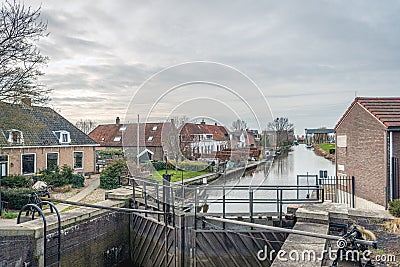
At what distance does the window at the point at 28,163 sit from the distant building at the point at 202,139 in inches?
723

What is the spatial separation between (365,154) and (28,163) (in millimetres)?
19419

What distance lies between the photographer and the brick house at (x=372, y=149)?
441 inches

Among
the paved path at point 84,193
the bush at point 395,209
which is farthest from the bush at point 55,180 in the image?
the bush at point 395,209

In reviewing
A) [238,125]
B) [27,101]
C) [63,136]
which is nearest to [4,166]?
[63,136]

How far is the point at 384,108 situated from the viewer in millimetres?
12461

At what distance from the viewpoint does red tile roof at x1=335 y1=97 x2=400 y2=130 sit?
1140 cm

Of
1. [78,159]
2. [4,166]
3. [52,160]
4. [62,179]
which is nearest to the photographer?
[62,179]

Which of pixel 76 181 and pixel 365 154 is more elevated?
pixel 365 154

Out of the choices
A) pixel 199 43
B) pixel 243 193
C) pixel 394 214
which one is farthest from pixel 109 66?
pixel 394 214

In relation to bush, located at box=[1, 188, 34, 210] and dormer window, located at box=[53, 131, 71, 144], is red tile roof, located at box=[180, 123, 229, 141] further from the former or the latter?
dormer window, located at box=[53, 131, 71, 144]

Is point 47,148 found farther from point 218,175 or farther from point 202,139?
point 218,175

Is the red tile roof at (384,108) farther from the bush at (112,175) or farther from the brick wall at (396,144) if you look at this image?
the bush at (112,175)

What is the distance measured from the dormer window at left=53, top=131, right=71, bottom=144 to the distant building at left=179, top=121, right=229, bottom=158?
19.5 m

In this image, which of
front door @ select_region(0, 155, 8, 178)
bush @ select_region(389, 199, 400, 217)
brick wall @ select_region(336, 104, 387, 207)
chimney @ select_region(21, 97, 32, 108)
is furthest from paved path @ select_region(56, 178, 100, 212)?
brick wall @ select_region(336, 104, 387, 207)
